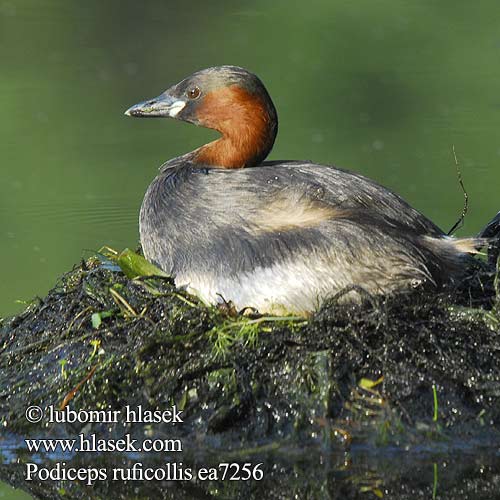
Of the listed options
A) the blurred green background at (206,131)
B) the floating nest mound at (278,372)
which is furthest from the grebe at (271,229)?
the blurred green background at (206,131)

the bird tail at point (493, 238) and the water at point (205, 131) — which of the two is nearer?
the bird tail at point (493, 238)

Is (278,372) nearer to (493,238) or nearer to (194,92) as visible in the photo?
(493,238)

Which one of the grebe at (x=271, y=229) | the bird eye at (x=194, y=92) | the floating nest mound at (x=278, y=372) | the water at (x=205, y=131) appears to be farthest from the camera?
the water at (x=205, y=131)

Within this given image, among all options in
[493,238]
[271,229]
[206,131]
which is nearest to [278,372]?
[271,229]

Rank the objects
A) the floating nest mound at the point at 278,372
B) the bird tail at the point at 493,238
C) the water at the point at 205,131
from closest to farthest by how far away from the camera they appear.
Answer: the floating nest mound at the point at 278,372
the bird tail at the point at 493,238
the water at the point at 205,131

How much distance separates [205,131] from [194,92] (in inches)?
185

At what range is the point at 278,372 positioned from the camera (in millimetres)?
5613

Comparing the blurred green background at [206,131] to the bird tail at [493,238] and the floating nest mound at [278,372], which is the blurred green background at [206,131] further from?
the floating nest mound at [278,372]

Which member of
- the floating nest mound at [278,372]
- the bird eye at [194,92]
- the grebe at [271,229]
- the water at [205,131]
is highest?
the bird eye at [194,92]

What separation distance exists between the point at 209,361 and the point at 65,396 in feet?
2.24

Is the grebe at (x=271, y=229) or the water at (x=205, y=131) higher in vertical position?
the grebe at (x=271, y=229)

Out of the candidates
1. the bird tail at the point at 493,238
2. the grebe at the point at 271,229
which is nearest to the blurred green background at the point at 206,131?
the bird tail at the point at 493,238

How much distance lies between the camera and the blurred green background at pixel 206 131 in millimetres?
9289

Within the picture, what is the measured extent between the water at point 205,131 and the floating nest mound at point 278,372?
5.78ft
